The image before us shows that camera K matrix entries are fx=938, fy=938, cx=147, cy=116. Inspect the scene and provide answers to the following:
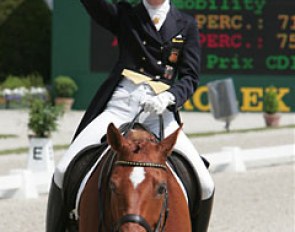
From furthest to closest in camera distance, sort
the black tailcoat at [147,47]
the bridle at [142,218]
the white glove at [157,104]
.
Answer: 1. the black tailcoat at [147,47]
2. the white glove at [157,104]
3. the bridle at [142,218]

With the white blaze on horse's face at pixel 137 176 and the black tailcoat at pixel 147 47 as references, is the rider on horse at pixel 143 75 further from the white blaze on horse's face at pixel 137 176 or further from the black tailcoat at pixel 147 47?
the white blaze on horse's face at pixel 137 176

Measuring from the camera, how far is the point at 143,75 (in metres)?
4.78

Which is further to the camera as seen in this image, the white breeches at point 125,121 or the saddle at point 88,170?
the white breeches at point 125,121

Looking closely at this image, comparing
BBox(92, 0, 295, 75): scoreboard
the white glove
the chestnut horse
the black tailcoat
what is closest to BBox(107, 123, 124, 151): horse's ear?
the chestnut horse

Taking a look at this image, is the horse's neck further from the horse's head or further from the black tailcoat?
the black tailcoat

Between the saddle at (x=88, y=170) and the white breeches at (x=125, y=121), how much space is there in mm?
35

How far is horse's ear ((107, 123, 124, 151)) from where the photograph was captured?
3.81 m

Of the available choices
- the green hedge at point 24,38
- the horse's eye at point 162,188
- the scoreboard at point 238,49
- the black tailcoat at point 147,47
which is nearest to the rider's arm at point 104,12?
the black tailcoat at point 147,47

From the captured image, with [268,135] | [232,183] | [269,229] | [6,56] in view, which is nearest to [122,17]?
[269,229]

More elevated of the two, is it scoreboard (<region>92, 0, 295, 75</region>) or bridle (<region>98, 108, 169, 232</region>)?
bridle (<region>98, 108, 169, 232</region>)

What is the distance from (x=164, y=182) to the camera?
3.81 meters

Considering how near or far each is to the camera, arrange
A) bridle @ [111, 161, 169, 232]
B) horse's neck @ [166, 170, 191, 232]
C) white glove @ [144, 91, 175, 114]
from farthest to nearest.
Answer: white glove @ [144, 91, 175, 114]
horse's neck @ [166, 170, 191, 232]
bridle @ [111, 161, 169, 232]

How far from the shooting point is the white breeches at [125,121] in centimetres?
470

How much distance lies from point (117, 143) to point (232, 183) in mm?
8556
